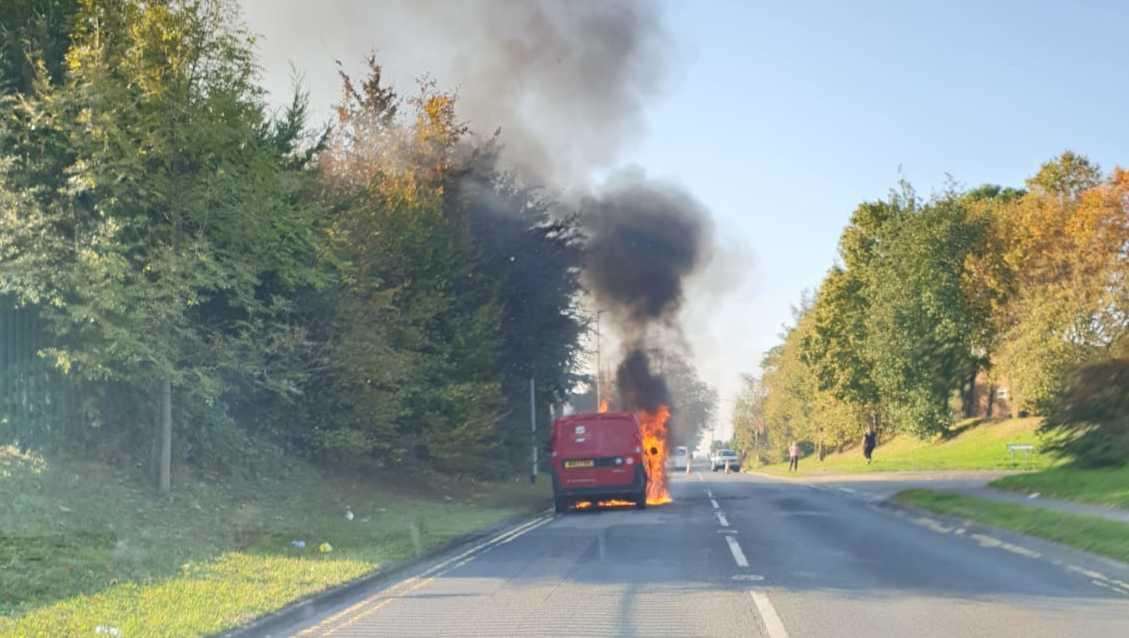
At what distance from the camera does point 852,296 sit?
206 ft

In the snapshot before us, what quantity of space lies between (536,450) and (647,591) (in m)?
28.4

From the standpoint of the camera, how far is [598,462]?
2531 cm

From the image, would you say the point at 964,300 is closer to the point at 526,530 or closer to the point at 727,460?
the point at 727,460

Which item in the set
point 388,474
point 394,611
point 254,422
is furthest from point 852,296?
point 394,611

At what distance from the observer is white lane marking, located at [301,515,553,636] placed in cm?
974

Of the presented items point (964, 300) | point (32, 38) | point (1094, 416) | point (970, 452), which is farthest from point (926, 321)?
point (32, 38)

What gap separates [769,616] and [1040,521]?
9.39 metres

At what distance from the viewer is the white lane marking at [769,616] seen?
28.8 ft

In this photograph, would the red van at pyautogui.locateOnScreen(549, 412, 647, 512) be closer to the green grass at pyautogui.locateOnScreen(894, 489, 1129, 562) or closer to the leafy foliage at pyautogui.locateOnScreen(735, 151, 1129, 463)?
the green grass at pyautogui.locateOnScreen(894, 489, 1129, 562)

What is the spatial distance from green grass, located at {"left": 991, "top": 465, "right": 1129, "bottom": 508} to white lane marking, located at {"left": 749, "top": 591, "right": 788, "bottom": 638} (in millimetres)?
10493

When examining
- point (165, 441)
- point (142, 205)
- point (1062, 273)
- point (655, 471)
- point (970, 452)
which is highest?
point (1062, 273)

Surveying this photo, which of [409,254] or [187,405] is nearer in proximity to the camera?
[187,405]

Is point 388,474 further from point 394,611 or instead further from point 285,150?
point 394,611

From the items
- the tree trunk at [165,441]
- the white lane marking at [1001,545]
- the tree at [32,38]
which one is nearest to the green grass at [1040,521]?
the white lane marking at [1001,545]
